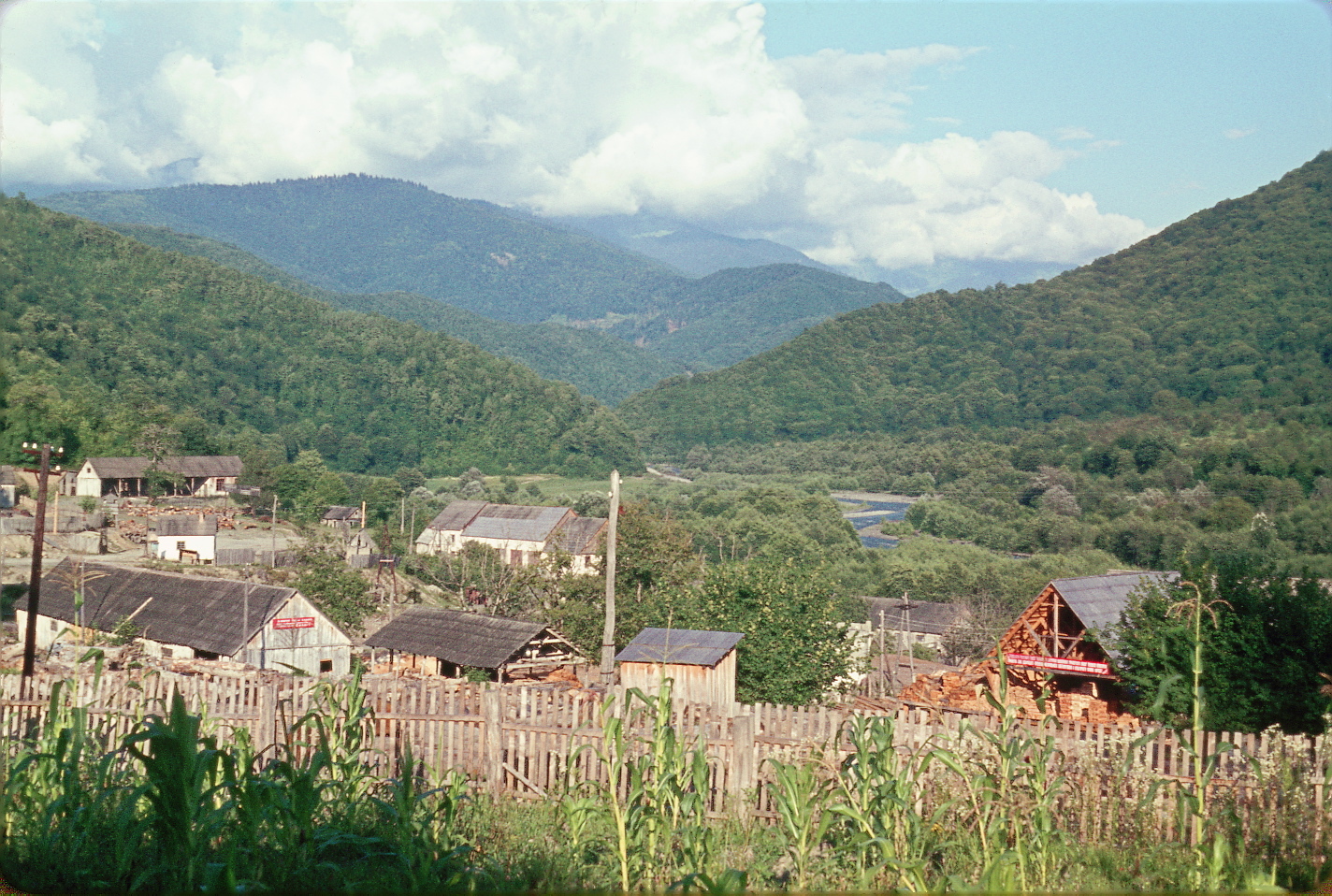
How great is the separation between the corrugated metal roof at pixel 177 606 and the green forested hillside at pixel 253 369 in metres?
37.4

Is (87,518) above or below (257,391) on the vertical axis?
below

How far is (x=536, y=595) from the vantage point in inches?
1054

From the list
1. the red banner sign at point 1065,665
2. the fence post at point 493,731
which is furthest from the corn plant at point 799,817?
the red banner sign at point 1065,665

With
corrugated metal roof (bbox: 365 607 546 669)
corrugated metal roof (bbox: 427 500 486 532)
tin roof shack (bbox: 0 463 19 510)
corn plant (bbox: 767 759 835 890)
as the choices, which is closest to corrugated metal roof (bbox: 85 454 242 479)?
tin roof shack (bbox: 0 463 19 510)

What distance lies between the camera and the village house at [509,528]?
4866 centimetres

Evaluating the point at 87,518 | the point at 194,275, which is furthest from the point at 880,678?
the point at 194,275

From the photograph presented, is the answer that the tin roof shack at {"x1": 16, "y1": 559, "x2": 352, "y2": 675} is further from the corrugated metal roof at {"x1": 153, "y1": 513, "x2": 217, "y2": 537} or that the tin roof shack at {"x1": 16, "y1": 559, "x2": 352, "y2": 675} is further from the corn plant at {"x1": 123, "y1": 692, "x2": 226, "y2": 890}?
the corn plant at {"x1": 123, "y1": 692, "x2": 226, "y2": 890}

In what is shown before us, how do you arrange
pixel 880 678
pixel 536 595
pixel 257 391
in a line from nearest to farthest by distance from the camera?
pixel 880 678 < pixel 536 595 < pixel 257 391

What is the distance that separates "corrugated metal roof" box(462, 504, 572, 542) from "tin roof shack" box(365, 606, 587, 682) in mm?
32445

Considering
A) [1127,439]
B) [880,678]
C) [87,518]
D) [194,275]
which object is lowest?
[880,678]

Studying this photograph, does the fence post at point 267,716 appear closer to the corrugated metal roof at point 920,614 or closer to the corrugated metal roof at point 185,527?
the corrugated metal roof at point 185,527

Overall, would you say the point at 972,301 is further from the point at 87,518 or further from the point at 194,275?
the point at 87,518

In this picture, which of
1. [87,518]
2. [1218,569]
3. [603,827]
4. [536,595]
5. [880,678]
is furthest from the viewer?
[87,518]

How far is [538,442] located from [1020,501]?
49.6 m
